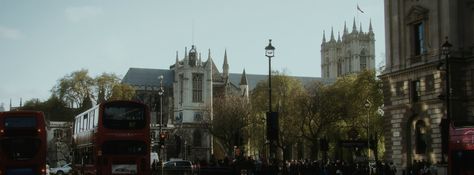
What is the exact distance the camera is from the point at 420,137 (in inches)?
1864

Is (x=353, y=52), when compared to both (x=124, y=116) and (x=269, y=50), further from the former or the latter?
(x=124, y=116)

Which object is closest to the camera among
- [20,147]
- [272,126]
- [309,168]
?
[272,126]

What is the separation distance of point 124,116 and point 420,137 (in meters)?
22.8

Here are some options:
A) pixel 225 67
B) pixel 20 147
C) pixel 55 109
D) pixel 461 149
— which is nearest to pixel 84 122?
pixel 20 147

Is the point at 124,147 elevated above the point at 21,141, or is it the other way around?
the point at 21,141

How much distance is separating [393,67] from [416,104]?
12.2 feet

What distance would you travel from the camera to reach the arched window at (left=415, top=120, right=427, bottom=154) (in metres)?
46.8

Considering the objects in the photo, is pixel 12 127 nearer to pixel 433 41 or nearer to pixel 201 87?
pixel 433 41

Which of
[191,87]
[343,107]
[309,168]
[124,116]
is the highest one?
[191,87]

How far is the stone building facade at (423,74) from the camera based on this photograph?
4425cm

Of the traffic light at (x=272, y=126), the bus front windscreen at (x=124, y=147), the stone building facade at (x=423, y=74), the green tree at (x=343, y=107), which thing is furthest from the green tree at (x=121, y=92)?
the traffic light at (x=272, y=126)

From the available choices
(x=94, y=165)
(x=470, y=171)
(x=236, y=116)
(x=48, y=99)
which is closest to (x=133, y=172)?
(x=94, y=165)

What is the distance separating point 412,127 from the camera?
48.0m

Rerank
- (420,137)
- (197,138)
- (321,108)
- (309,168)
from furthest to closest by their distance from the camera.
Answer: (197,138)
(321,108)
(420,137)
(309,168)
